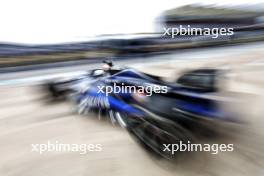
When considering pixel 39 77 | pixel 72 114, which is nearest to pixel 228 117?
pixel 72 114

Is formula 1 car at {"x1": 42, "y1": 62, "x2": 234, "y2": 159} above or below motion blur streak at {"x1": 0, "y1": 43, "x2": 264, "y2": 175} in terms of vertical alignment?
above

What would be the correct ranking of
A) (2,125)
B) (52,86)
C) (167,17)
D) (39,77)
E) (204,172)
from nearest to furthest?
(204,172)
(2,125)
(52,86)
(39,77)
(167,17)

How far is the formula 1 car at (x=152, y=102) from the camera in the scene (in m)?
2.43

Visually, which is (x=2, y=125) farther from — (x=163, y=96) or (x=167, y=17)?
(x=167, y=17)

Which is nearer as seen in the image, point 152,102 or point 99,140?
point 152,102

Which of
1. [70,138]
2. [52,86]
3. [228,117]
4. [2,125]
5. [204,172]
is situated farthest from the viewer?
[52,86]

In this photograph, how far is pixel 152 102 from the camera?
274cm

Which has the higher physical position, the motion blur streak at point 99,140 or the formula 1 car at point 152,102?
the formula 1 car at point 152,102

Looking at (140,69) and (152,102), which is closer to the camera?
(152,102)

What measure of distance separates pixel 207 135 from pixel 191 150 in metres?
0.48

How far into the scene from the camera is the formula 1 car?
95.7 inches

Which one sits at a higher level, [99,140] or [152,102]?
[152,102]

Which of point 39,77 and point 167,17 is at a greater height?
point 167,17

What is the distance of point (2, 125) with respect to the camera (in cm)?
373
